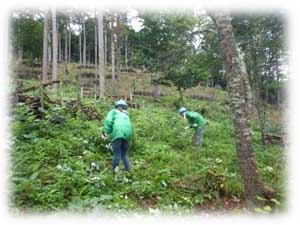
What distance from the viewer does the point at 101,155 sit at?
8211 mm

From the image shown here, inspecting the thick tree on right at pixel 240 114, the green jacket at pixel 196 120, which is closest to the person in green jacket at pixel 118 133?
the thick tree on right at pixel 240 114

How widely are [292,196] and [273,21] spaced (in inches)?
250

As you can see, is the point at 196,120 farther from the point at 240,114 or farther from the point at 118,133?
the point at 240,114

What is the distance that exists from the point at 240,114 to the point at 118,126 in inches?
97.2

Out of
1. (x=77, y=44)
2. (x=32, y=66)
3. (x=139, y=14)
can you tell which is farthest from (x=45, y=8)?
(x=77, y=44)

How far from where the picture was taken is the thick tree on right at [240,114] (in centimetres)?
557

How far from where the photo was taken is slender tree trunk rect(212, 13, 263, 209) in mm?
5566

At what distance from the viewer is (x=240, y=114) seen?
5.57 metres

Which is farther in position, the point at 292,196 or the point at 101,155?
the point at 101,155

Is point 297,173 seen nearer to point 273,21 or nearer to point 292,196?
point 292,196

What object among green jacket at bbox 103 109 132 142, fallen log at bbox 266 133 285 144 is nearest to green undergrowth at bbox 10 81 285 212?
green jacket at bbox 103 109 132 142

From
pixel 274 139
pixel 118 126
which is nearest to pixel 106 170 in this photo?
pixel 118 126

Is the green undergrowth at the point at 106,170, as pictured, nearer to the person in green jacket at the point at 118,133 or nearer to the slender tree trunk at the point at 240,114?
the person in green jacket at the point at 118,133

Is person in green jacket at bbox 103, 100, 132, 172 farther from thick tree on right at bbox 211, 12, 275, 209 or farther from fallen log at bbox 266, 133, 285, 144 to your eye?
fallen log at bbox 266, 133, 285, 144
